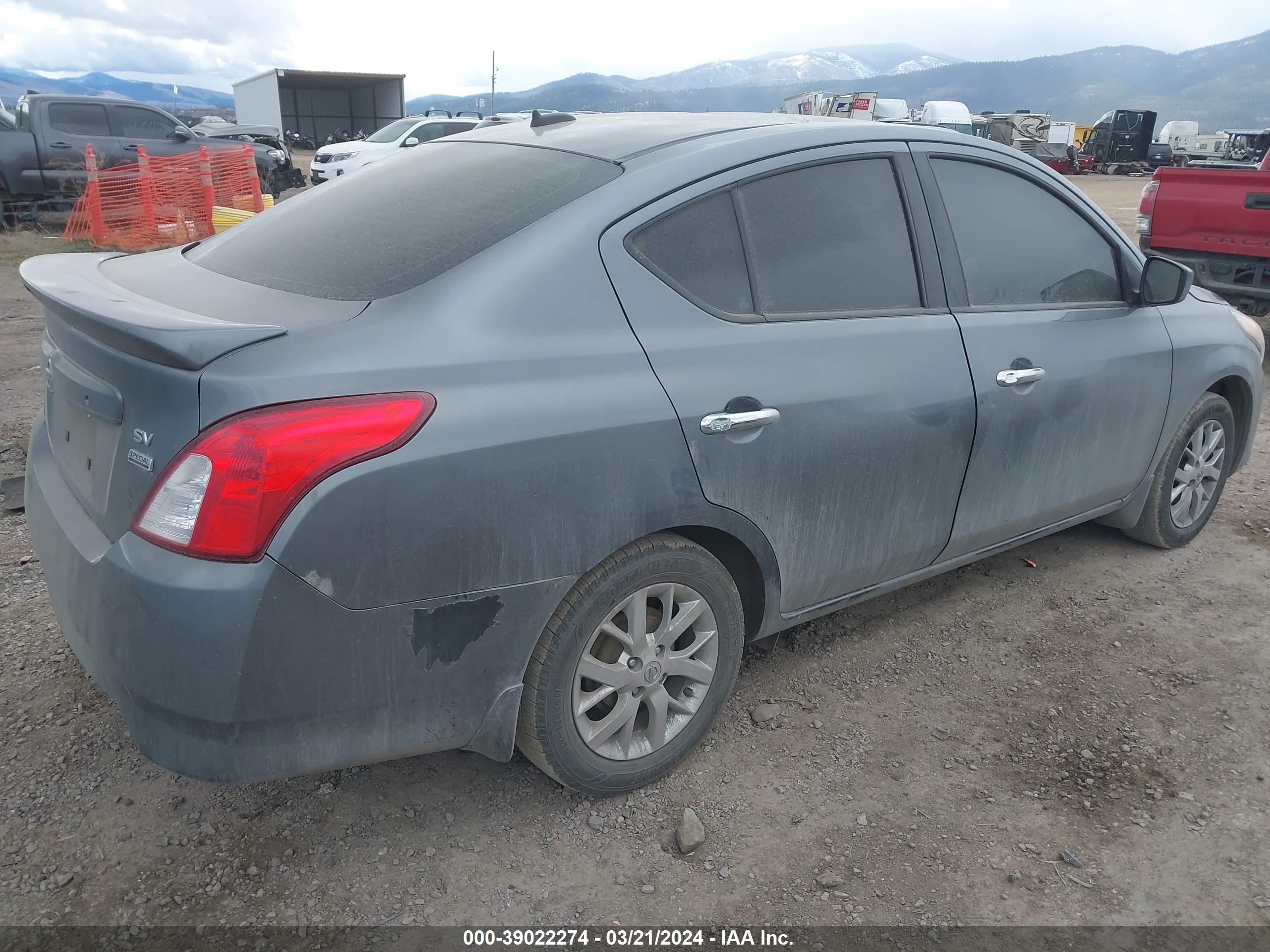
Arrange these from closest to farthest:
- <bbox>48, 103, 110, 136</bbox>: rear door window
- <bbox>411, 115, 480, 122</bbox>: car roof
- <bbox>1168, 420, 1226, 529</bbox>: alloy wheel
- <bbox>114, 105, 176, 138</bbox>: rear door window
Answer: <bbox>1168, 420, 1226, 529</bbox>: alloy wheel
<bbox>48, 103, 110, 136</bbox>: rear door window
<bbox>114, 105, 176, 138</bbox>: rear door window
<bbox>411, 115, 480, 122</bbox>: car roof

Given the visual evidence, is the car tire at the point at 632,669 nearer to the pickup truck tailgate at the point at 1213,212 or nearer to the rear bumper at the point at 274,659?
the rear bumper at the point at 274,659

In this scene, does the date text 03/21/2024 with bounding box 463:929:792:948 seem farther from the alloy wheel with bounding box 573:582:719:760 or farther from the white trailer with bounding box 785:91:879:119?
the white trailer with bounding box 785:91:879:119

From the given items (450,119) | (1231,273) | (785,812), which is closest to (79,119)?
(450,119)

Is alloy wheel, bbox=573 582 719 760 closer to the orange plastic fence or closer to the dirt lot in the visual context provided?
the dirt lot

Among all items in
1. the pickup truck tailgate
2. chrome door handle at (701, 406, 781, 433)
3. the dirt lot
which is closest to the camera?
the dirt lot

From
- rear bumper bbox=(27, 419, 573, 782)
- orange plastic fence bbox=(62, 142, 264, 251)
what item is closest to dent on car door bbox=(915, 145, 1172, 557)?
rear bumper bbox=(27, 419, 573, 782)

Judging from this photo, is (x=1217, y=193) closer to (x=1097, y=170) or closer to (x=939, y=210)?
(x=939, y=210)

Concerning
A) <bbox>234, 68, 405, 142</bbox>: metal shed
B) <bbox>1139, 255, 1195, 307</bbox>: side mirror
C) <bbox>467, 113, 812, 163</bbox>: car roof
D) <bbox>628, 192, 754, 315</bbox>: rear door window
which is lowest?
<bbox>234, 68, 405, 142</bbox>: metal shed

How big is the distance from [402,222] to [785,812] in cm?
182

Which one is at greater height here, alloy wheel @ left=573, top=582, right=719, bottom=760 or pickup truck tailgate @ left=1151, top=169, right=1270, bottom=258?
pickup truck tailgate @ left=1151, top=169, right=1270, bottom=258

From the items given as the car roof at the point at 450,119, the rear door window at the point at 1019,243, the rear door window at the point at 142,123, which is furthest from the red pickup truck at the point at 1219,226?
the car roof at the point at 450,119

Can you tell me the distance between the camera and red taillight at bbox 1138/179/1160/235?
7.88 m

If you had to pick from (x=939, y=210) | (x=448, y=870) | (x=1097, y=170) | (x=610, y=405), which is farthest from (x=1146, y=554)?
(x=1097, y=170)

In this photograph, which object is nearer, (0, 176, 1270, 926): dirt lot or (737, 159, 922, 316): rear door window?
(0, 176, 1270, 926): dirt lot
